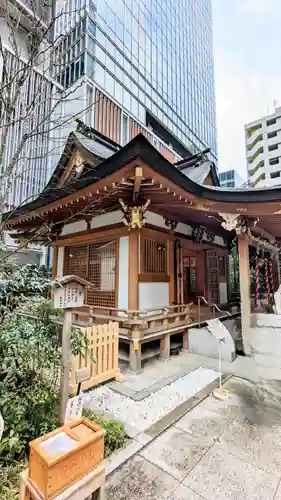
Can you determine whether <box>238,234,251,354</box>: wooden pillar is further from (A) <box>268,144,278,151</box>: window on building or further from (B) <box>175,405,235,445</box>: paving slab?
(A) <box>268,144,278,151</box>: window on building

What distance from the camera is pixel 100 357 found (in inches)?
164

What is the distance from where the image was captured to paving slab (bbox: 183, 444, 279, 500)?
2059 millimetres

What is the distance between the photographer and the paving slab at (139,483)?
2.02 metres

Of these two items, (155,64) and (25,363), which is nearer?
(25,363)

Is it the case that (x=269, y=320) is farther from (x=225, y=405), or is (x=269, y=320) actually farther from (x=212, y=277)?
(x=212, y=277)

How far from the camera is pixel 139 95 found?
24531mm

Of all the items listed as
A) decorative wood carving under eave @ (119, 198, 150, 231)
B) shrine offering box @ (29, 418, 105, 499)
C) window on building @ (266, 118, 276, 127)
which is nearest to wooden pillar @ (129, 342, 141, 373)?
decorative wood carving under eave @ (119, 198, 150, 231)

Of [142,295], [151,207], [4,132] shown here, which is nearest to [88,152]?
[151,207]

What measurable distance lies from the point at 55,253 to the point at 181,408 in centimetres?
661

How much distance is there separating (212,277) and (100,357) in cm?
576

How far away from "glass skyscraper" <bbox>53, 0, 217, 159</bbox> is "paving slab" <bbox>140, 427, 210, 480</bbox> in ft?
41.2

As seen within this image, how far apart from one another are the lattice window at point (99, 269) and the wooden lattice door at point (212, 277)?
390cm

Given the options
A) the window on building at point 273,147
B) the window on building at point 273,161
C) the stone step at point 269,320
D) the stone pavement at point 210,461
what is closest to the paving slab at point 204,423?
the stone pavement at point 210,461

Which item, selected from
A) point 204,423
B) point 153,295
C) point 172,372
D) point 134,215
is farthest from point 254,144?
point 204,423
